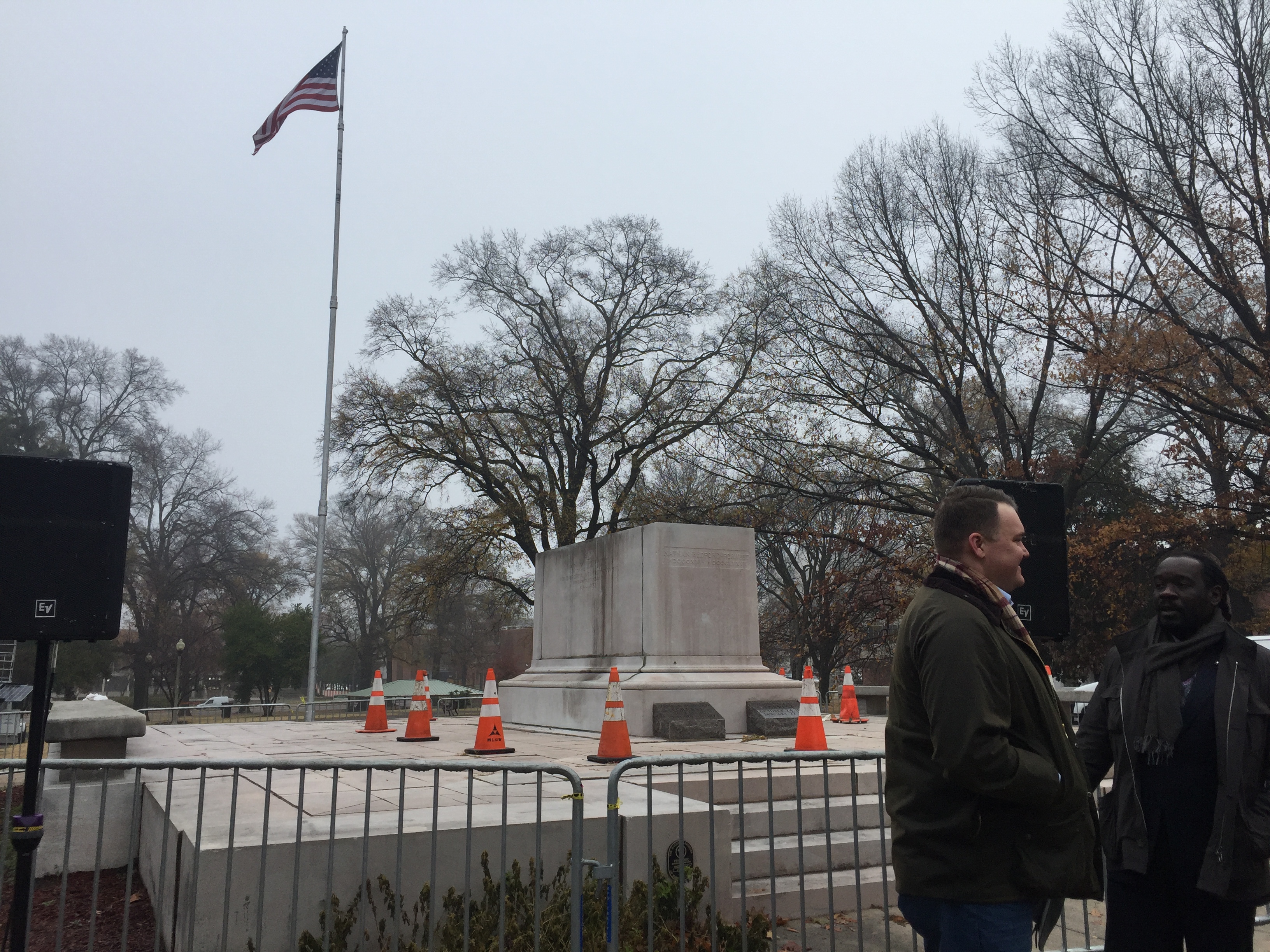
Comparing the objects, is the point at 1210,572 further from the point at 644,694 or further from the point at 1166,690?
the point at 644,694

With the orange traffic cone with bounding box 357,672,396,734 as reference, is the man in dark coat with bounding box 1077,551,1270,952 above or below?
above

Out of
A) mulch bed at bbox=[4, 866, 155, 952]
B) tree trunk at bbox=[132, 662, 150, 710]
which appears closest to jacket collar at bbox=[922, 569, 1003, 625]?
mulch bed at bbox=[4, 866, 155, 952]

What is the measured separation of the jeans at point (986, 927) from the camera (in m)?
2.45

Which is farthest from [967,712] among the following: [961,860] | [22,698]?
[22,698]

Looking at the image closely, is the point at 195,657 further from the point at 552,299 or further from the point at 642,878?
the point at 642,878

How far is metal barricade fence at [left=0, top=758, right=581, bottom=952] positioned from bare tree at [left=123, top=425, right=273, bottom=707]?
37336mm

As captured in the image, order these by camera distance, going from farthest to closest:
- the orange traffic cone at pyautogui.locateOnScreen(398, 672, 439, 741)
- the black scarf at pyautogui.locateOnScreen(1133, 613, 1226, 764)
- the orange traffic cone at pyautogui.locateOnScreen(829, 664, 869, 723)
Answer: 1. the orange traffic cone at pyautogui.locateOnScreen(829, 664, 869, 723)
2. the orange traffic cone at pyautogui.locateOnScreen(398, 672, 439, 741)
3. the black scarf at pyautogui.locateOnScreen(1133, 613, 1226, 764)

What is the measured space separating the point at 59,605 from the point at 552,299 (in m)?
24.5

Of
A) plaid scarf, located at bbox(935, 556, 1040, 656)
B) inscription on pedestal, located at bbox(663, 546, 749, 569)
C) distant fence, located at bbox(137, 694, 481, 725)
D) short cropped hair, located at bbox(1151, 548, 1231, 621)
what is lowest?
distant fence, located at bbox(137, 694, 481, 725)

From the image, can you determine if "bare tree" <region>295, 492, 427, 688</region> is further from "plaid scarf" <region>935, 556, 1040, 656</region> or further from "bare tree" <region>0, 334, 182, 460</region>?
"plaid scarf" <region>935, 556, 1040, 656</region>

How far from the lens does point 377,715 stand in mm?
12906

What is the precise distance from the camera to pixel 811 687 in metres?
9.40

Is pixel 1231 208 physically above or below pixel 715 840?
above

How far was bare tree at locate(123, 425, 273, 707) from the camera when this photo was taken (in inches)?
1596
